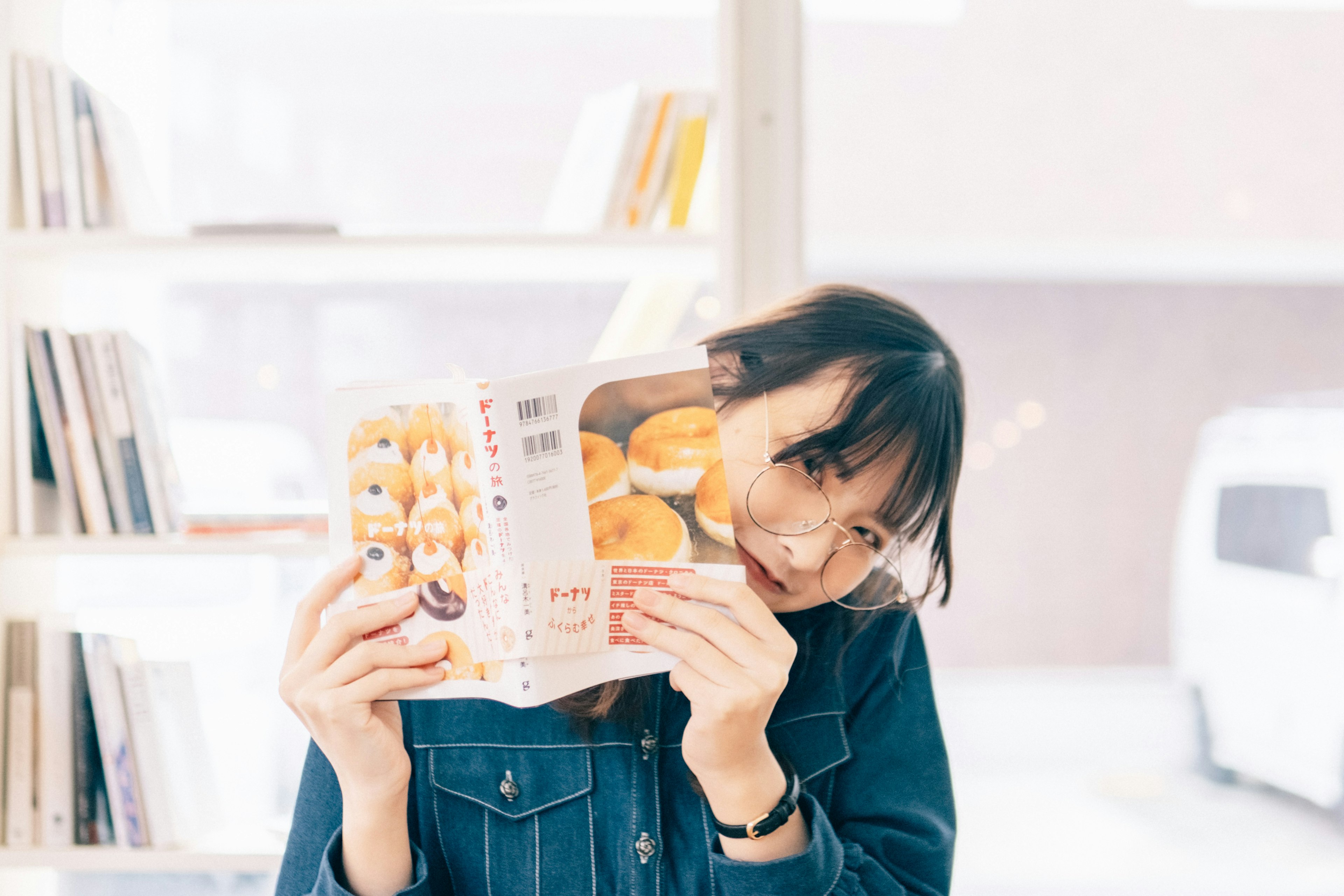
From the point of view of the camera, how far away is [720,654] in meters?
0.70

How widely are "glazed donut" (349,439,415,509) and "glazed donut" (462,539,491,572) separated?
6 cm

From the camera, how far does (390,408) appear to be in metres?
0.69

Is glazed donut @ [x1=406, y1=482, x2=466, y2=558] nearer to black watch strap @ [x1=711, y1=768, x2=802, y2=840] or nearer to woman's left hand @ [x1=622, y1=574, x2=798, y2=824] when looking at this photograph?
woman's left hand @ [x1=622, y1=574, x2=798, y2=824]

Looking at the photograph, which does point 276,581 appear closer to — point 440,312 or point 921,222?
point 440,312

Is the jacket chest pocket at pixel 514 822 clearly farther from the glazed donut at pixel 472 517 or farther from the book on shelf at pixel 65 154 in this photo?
the book on shelf at pixel 65 154

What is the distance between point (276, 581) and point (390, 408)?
980 mm

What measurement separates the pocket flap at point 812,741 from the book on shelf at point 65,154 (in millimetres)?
1231

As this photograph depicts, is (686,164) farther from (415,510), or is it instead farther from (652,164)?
(415,510)

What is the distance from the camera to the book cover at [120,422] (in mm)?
1318

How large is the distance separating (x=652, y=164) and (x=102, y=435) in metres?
0.92

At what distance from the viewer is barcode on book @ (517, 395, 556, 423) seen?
67 cm

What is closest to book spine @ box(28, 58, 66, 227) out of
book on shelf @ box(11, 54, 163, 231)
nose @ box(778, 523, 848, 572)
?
book on shelf @ box(11, 54, 163, 231)

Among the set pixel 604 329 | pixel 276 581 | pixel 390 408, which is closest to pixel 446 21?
pixel 604 329

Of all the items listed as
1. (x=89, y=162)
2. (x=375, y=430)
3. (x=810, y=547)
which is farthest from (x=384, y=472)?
(x=89, y=162)
